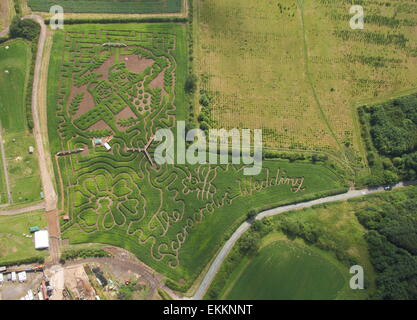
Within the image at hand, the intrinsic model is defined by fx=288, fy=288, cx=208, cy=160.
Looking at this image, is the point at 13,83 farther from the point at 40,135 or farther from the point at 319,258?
the point at 319,258

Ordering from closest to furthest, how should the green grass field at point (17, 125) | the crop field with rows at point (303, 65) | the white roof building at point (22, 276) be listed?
the white roof building at point (22, 276) < the green grass field at point (17, 125) < the crop field with rows at point (303, 65)

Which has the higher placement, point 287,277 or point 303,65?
point 303,65

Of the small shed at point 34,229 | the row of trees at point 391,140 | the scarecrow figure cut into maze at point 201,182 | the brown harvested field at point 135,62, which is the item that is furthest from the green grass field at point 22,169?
the row of trees at point 391,140

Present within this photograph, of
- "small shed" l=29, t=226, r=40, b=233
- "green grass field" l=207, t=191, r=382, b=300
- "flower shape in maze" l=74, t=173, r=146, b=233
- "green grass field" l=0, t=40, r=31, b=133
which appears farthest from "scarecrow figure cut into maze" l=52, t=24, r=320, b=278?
"green grass field" l=207, t=191, r=382, b=300

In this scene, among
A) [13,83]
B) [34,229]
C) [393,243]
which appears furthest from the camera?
[13,83]

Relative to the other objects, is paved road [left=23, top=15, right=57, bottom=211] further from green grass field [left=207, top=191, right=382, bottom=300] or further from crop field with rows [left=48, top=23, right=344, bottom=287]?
green grass field [left=207, top=191, right=382, bottom=300]

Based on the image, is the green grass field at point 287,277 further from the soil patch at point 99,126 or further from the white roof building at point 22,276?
the soil patch at point 99,126

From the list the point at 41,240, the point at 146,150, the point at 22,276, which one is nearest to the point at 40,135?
the point at 41,240
